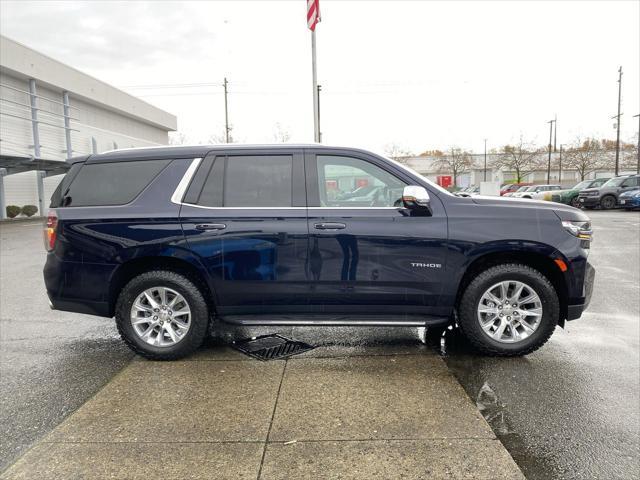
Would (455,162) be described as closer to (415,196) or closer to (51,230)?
(415,196)

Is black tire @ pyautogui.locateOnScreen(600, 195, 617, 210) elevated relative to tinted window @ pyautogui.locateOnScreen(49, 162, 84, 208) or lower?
lower

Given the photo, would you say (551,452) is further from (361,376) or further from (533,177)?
(533,177)

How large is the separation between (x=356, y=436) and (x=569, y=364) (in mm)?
2320

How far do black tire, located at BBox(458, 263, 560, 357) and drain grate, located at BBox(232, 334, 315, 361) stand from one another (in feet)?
4.96

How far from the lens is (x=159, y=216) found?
4137mm

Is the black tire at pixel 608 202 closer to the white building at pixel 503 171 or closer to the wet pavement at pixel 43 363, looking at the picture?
the wet pavement at pixel 43 363

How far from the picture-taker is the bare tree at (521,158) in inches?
2486

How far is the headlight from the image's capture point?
13.4 feet

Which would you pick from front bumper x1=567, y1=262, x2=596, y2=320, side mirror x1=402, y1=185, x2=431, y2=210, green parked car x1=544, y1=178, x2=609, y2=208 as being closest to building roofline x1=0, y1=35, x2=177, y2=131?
side mirror x1=402, y1=185, x2=431, y2=210

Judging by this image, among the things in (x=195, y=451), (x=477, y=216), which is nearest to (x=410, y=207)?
(x=477, y=216)

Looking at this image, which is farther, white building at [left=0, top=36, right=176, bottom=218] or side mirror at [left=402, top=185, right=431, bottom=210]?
white building at [left=0, top=36, right=176, bottom=218]

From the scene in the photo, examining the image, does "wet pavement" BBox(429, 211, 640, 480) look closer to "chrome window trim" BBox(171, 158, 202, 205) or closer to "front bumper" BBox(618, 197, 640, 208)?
"chrome window trim" BBox(171, 158, 202, 205)

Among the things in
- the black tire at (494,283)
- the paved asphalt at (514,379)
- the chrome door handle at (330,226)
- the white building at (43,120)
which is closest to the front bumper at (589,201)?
the paved asphalt at (514,379)

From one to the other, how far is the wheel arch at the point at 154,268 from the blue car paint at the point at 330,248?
3cm
